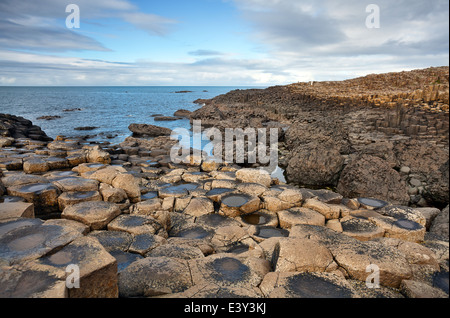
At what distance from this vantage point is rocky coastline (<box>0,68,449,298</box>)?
2885mm

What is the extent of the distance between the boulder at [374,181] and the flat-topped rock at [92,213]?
8.37 m

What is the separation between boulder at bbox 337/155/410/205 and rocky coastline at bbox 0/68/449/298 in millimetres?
39

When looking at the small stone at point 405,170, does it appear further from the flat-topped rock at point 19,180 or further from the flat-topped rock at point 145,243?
the flat-topped rock at point 19,180

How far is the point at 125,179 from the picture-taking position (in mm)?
7477

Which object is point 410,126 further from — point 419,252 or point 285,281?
point 419,252

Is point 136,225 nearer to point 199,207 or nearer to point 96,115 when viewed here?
point 199,207

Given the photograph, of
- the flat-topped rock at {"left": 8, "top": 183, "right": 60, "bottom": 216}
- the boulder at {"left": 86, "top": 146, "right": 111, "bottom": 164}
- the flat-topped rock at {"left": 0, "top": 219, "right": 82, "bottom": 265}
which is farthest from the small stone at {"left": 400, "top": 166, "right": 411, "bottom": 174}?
the boulder at {"left": 86, "top": 146, "right": 111, "bottom": 164}

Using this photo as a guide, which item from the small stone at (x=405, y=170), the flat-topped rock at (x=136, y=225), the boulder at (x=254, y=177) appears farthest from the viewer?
the small stone at (x=405, y=170)

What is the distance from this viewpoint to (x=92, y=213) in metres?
5.53

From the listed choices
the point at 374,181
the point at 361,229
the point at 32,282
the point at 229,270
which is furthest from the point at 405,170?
the point at 32,282

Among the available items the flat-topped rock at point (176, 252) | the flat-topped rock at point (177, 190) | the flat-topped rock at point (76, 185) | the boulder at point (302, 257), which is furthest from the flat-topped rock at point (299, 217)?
the flat-topped rock at point (76, 185)

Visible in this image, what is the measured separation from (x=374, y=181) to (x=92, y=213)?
9.08m

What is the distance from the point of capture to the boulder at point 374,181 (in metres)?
9.20
